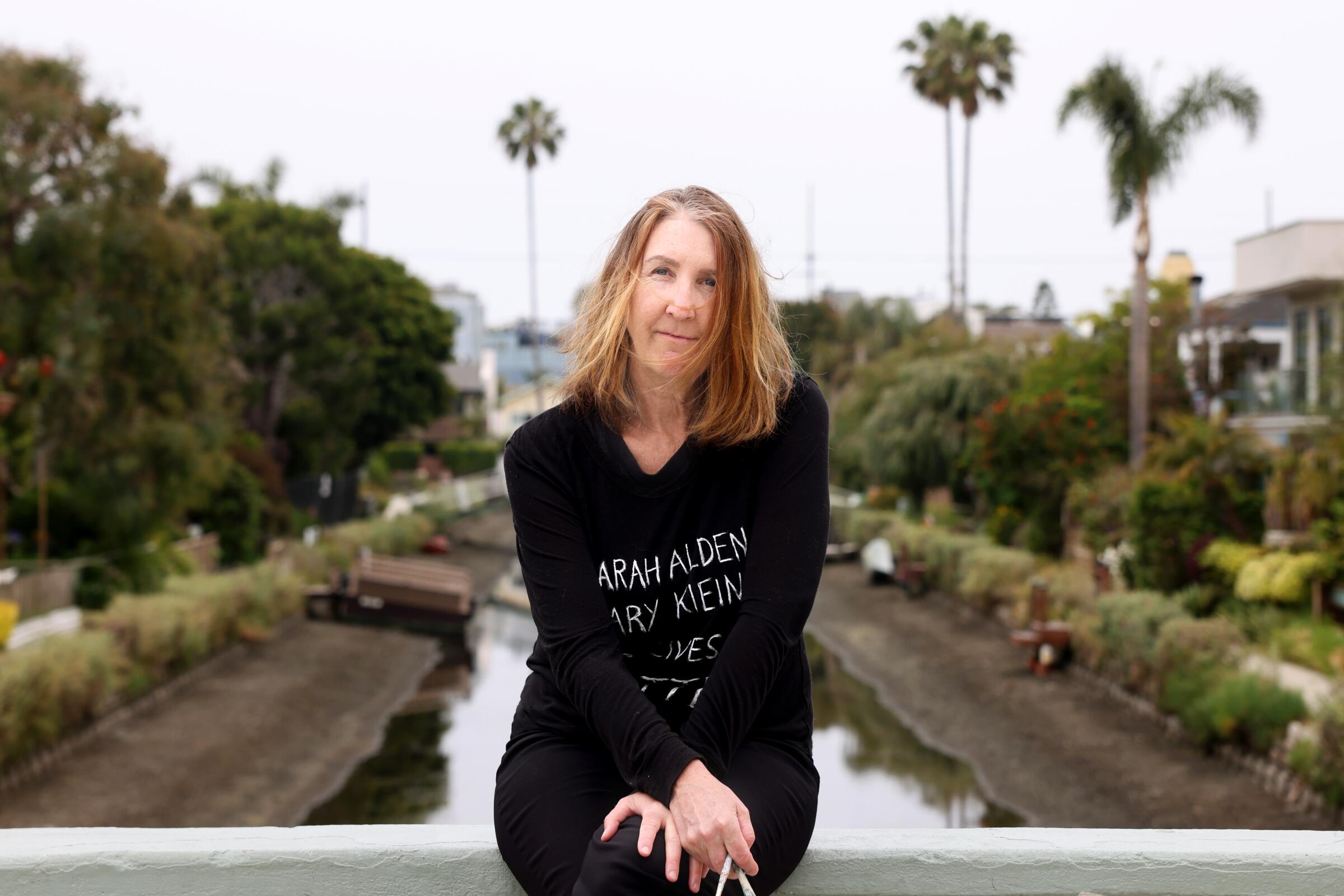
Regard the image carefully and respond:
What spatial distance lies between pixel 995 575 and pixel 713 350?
23902 mm

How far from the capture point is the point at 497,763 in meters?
17.3

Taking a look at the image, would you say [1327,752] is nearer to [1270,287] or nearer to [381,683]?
[1270,287]

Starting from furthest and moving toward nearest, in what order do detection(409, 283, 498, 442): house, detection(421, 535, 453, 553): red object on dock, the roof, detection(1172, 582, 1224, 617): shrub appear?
detection(409, 283, 498, 442): house → detection(421, 535, 453, 553): red object on dock → the roof → detection(1172, 582, 1224, 617): shrub

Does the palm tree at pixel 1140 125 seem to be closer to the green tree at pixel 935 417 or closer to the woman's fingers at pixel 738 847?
the green tree at pixel 935 417

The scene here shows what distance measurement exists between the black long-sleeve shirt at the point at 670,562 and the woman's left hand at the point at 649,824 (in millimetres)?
186

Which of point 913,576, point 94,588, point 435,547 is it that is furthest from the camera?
point 435,547

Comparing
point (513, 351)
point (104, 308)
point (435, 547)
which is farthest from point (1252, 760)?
point (513, 351)

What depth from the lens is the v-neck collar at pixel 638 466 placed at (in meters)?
2.28

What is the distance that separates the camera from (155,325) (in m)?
19.8

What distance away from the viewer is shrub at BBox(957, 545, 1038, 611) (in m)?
24.8

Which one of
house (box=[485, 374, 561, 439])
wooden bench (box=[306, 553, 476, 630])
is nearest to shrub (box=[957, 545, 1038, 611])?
wooden bench (box=[306, 553, 476, 630])

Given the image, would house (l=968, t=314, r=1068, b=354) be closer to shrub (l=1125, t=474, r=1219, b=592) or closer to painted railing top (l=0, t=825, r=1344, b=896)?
shrub (l=1125, t=474, r=1219, b=592)

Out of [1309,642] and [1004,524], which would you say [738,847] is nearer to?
[1309,642]

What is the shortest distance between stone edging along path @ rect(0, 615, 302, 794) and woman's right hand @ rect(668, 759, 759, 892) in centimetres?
1432
